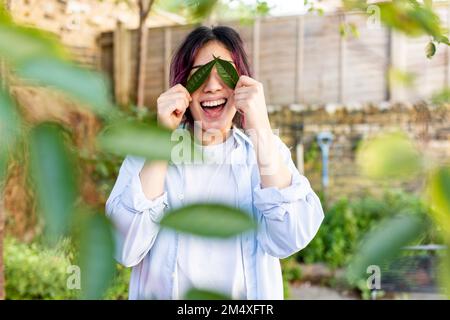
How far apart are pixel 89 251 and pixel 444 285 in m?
0.15

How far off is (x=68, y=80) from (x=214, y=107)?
0.42m

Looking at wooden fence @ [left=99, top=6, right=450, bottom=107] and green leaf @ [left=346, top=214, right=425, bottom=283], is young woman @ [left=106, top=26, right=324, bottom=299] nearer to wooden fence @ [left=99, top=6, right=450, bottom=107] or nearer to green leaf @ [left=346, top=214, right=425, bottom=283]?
green leaf @ [left=346, top=214, right=425, bottom=283]

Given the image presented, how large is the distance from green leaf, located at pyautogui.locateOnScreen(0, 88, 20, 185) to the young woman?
216mm

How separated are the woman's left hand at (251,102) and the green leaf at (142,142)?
0.21 meters

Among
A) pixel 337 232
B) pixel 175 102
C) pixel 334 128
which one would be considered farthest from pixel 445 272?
pixel 334 128

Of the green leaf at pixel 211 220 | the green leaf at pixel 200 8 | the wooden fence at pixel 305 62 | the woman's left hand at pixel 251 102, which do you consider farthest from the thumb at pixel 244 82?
the wooden fence at pixel 305 62

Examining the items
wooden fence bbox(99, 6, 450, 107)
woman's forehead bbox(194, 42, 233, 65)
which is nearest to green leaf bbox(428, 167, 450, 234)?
woman's forehead bbox(194, 42, 233, 65)

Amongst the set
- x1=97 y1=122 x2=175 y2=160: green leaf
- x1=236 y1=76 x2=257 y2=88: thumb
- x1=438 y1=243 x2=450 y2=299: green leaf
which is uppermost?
x1=236 y1=76 x2=257 y2=88: thumb

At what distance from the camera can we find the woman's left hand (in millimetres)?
454

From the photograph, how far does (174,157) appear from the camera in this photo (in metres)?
0.22

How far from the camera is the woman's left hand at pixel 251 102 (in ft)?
1.49
